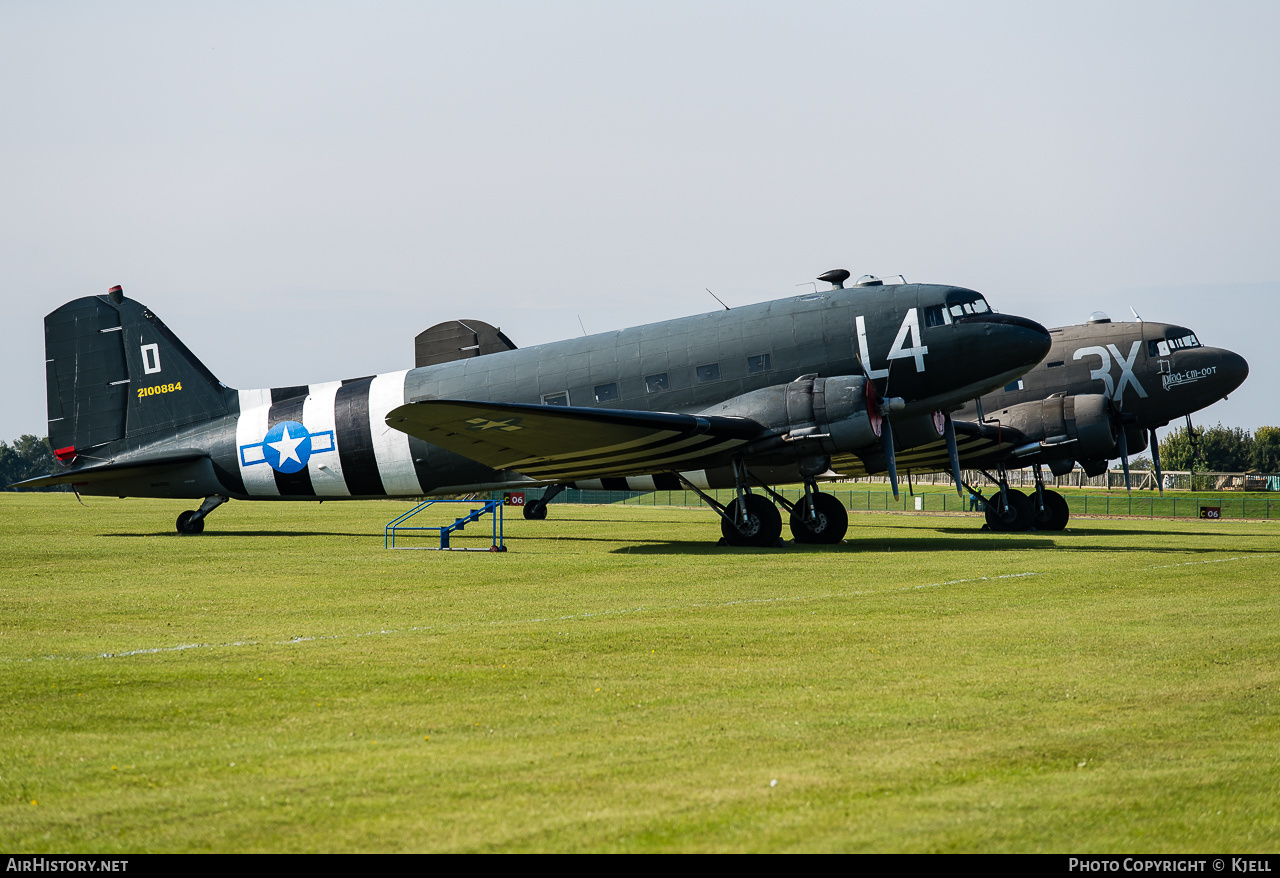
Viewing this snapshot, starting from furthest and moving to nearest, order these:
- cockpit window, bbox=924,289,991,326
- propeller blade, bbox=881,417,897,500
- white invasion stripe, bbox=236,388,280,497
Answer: white invasion stripe, bbox=236,388,280,497 → cockpit window, bbox=924,289,991,326 → propeller blade, bbox=881,417,897,500

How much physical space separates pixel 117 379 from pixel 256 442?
16.1ft

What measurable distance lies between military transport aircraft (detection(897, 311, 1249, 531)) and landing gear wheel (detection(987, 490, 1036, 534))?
4.52 feet

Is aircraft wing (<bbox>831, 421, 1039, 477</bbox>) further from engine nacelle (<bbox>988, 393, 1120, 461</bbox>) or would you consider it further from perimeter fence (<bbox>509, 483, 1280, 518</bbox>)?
perimeter fence (<bbox>509, 483, 1280, 518</bbox>)

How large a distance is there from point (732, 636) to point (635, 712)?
409 cm

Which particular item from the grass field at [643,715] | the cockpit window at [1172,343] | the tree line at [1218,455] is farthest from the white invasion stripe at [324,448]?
the tree line at [1218,455]

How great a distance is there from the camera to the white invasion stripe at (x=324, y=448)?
98.7ft

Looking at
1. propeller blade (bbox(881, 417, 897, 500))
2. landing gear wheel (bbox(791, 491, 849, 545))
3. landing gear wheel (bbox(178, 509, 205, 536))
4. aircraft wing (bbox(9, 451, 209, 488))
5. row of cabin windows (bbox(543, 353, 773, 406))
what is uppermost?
row of cabin windows (bbox(543, 353, 773, 406))

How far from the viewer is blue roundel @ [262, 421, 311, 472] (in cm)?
3031

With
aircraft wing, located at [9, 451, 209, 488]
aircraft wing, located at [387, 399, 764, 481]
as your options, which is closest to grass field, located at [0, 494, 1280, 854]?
aircraft wing, located at [387, 399, 764, 481]

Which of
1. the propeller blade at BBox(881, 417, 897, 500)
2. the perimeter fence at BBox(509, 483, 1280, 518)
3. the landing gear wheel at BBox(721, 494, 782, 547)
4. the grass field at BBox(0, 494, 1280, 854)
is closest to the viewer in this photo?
the grass field at BBox(0, 494, 1280, 854)

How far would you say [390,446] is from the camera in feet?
97.1

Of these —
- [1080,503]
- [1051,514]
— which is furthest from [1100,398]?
[1080,503]

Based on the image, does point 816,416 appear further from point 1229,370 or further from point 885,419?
point 1229,370
